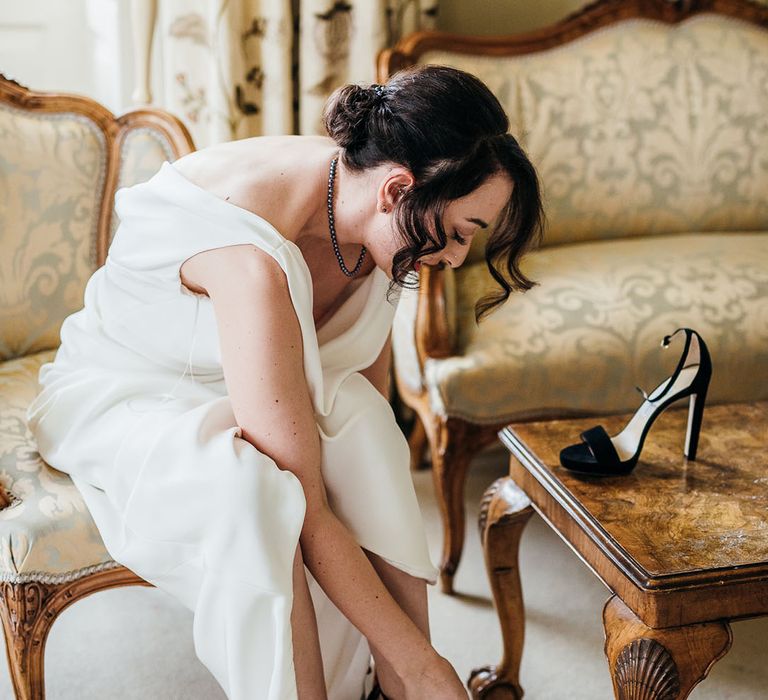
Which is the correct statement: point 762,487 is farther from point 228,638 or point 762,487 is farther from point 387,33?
point 387,33

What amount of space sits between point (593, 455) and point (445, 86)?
0.59m

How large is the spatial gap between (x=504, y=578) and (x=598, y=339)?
66 centimetres

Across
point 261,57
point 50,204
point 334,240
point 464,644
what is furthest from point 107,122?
point 464,644

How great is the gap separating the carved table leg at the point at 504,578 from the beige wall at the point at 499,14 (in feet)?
5.89

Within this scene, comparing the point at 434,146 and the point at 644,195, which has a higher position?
the point at 434,146

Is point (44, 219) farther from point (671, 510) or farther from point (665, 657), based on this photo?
point (665, 657)

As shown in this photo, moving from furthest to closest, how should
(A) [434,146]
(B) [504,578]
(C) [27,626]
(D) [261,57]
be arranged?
1. (D) [261,57]
2. (B) [504,578]
3. (C) [27,626]
4. (A) [434,146]

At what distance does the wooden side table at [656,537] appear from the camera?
1193mm

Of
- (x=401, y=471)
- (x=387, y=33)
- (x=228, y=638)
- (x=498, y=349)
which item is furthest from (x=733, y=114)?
(x=228, y=638)

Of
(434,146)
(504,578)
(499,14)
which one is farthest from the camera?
(499,14)

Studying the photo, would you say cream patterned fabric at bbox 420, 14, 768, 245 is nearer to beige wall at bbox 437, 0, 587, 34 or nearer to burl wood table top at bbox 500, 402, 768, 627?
beige wall at bbox 437, 0, 587, 34

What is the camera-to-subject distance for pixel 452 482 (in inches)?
83.1

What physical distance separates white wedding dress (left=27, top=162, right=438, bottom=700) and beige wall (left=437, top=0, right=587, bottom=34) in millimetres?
1639

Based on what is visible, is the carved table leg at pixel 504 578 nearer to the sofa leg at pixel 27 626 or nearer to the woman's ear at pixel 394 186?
the woman's ear at pixel 394 186
